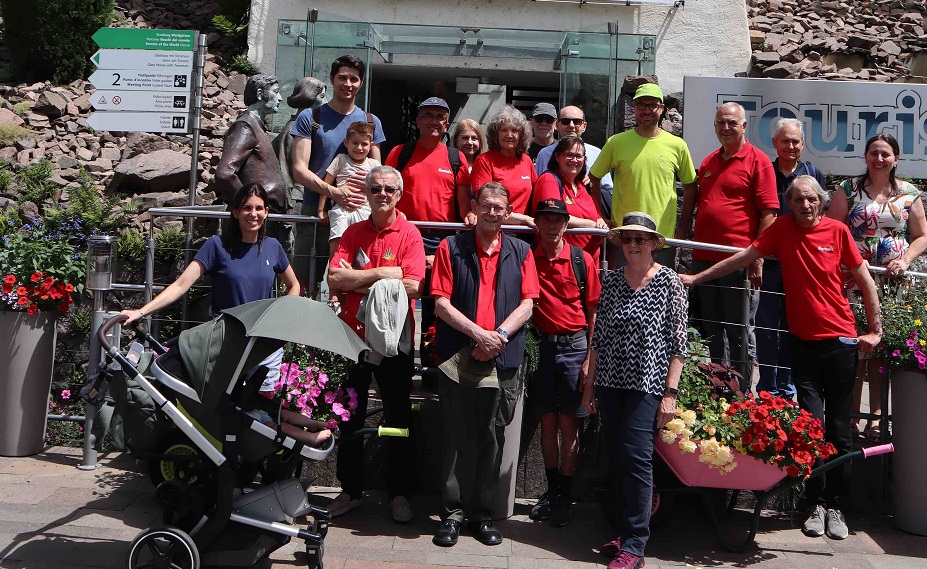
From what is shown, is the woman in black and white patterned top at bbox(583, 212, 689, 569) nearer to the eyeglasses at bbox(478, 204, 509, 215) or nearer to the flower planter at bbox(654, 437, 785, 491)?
the flower planter at bbox(654, 437, 785, 491)

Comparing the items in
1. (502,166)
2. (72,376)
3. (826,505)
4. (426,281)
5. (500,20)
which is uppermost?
(500,20)

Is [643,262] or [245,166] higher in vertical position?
[245,166]

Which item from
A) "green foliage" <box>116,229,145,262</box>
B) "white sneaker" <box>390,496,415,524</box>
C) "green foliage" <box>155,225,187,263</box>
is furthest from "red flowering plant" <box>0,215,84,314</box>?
"white sneaker" <box>390,496,415,524</box>

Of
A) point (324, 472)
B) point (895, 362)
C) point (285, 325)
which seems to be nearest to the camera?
point (285, 325)

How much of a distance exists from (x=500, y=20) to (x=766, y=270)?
7898 mm

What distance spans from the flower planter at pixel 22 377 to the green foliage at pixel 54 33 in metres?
8.64

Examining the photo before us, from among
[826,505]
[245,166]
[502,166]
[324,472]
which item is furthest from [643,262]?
[245,166]

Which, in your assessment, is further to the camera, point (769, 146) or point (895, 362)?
point (769, 146)

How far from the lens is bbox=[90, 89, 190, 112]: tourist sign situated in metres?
7.50

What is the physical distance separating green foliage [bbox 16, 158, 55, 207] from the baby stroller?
6450 millimetres

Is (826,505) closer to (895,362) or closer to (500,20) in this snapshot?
(895,362)

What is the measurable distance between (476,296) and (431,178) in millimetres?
1309

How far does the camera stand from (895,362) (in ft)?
19.4

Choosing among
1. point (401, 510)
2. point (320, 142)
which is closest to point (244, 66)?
point (320, 142)
